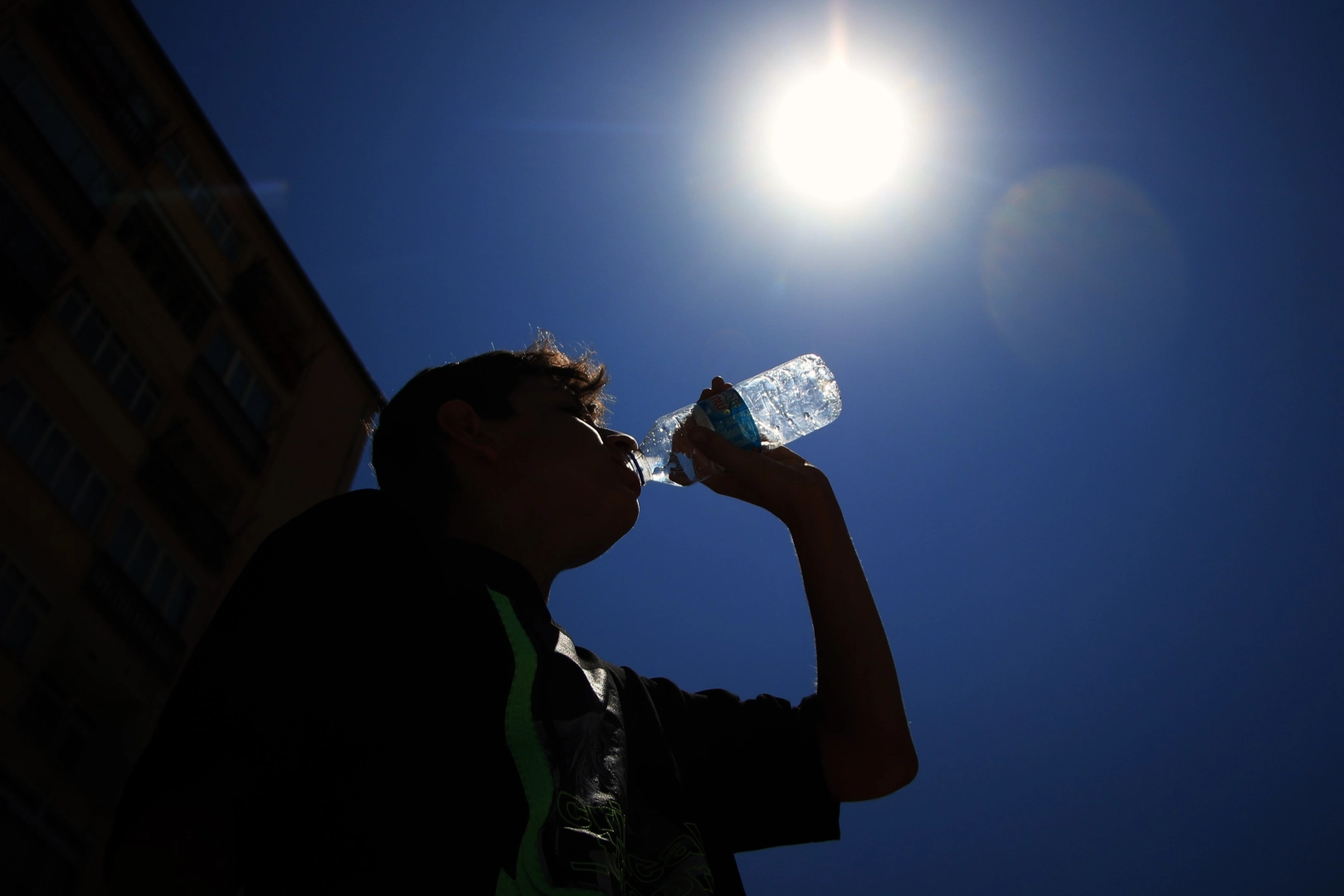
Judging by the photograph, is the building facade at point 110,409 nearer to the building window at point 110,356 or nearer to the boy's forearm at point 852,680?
the building window at point 110,356

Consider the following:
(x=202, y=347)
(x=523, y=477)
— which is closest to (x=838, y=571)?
(x=523, y=477)

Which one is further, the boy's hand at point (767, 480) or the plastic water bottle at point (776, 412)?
the plastic water bottle at point (776, 412)

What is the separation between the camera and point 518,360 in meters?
2.97

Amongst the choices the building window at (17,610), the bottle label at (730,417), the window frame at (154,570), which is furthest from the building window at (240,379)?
the bottle label at (730,417)

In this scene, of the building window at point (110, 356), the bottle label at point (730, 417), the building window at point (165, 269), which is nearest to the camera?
the bottle label at point (730, 417)

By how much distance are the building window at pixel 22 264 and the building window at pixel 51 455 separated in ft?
3.37

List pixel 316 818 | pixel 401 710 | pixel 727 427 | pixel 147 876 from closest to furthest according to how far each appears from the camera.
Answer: pixel 147 876, pixel 316 818, pixel 401 710, pixel 727 427

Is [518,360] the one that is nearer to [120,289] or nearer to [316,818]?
[316,818]

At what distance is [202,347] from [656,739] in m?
14.2

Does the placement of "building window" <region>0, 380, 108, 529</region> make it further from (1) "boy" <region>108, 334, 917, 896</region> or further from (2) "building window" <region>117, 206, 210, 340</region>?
(1) "boy" <region>108, 334, 917, 896</region>

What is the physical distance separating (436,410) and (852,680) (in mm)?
1635

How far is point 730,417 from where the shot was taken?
2.97 meters

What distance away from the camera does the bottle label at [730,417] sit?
9.66 feet

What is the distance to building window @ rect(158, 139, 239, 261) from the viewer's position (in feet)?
44.6
